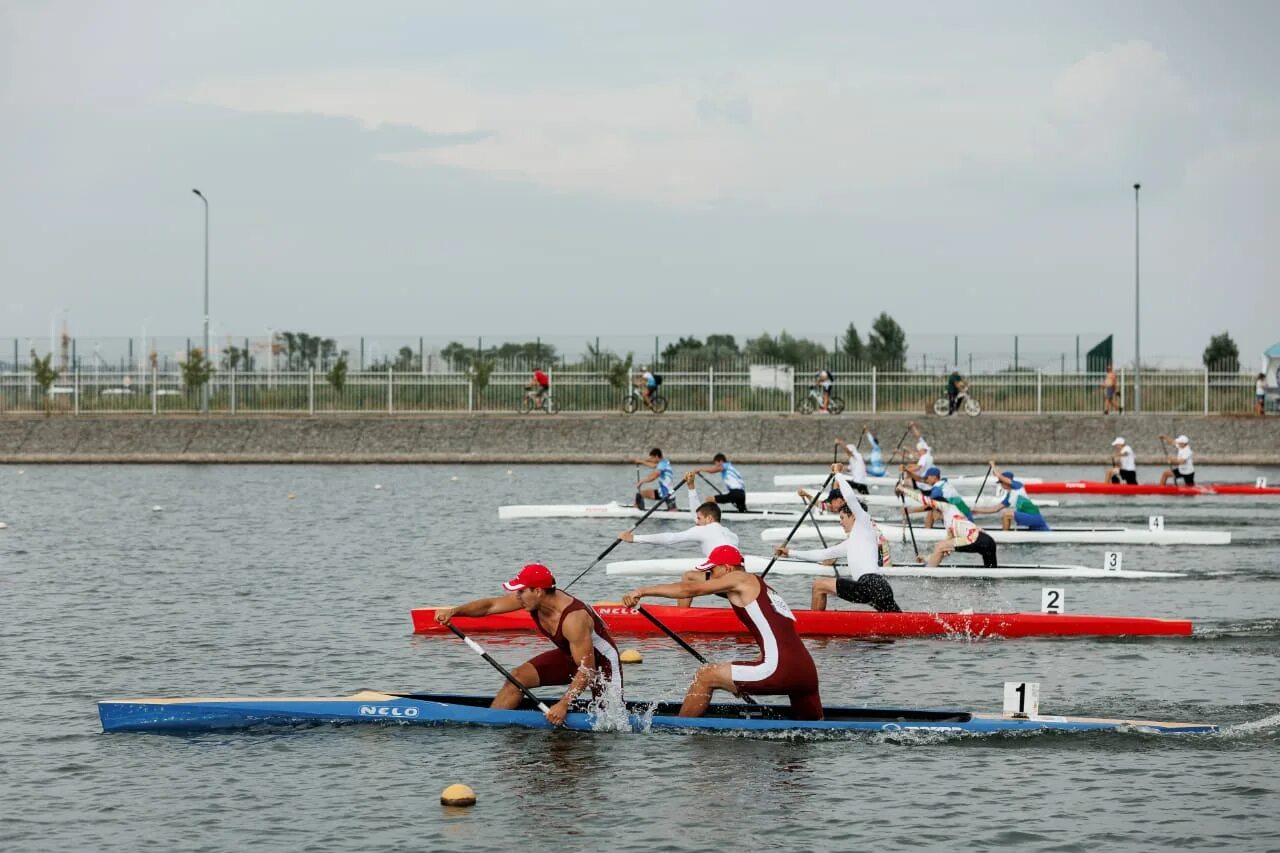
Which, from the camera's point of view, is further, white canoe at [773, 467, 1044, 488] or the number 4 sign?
white canoe at [773, 467, 1044, 488]

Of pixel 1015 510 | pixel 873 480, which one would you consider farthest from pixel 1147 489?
pixel 1015 510

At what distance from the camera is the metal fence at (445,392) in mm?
57031

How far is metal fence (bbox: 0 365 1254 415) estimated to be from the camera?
5703cm

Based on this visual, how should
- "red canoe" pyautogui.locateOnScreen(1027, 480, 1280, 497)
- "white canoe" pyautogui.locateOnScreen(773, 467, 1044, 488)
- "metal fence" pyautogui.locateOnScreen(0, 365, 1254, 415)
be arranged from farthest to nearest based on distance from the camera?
1. "metal fence" pyautogui.locateOnScreen(0, 365, 1254, 415)
2. "white canoe" pyautogui.locateOnScreen(773, 467, 1044, 488)
3. "red canoe" pyautogui.locateOnScreen(1027, 480, 1280, 497)

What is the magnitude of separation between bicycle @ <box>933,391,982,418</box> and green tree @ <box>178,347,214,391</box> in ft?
84.0

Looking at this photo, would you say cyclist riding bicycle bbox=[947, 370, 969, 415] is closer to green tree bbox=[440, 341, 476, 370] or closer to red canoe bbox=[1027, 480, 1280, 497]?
red canoe bbox=[1027, 480, 1280, 497]

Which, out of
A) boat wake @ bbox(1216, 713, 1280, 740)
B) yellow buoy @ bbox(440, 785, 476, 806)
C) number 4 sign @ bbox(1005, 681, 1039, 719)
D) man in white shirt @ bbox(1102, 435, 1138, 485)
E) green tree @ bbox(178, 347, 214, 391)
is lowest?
yellow buoy @ bbox(440, 785, 476, 806)

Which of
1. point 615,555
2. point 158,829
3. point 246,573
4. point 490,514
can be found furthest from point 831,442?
point 158,829

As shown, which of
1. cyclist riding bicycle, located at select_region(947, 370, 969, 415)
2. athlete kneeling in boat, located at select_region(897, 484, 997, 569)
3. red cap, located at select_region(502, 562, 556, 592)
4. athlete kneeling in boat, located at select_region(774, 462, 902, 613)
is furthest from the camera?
cyclist riding bicycle, located at select_region(947, 370, 969, 415)

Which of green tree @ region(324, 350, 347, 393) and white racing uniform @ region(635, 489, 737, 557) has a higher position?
green tree @ region(324, 350, 347, 393)

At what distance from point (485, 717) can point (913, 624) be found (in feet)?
22.2

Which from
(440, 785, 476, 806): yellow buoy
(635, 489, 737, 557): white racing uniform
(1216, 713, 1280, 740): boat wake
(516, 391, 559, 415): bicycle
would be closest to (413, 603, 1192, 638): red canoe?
(635, 489, 737, 557): white racing uniform

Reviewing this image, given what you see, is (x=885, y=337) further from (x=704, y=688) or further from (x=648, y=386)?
(x=704, y=688)

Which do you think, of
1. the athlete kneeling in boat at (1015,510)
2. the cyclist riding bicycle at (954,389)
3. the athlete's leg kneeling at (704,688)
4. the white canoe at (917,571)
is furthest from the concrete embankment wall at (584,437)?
the athlete's leg kneeling at (704,688)
